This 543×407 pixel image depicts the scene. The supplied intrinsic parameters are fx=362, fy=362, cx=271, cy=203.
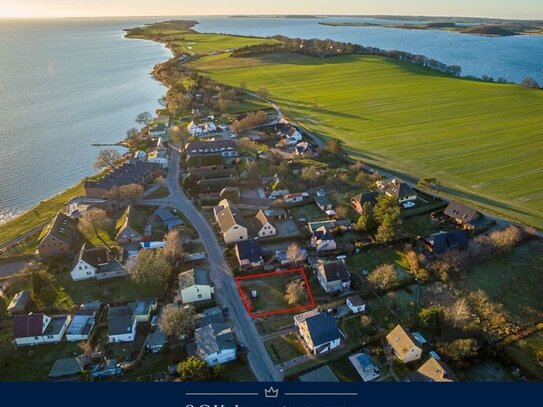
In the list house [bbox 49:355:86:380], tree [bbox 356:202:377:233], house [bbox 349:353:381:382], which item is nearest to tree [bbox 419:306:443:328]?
house [bbox 349:353:381:382]

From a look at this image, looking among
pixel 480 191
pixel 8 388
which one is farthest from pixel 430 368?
pixel 480 191

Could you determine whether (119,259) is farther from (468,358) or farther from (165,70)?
(165,70)

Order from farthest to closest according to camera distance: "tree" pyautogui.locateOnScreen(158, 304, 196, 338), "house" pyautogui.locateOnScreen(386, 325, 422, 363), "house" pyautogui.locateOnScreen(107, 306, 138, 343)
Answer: "house" pyautogui.locateOnScreen(107, 306, 138, 343)
"tree" pyautogui.locateOnScreen(158, 304, 196, 338)
"house" pyautogui.locateOnScreen(386, 325, 422, 363)

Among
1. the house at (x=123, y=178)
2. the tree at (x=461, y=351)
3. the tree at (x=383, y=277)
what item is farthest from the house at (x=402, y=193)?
the house at (x=123, y=178)

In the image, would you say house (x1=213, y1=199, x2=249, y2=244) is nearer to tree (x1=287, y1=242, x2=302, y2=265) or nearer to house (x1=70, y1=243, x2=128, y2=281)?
tree (x1=287, y1=242, x2=302, y2=265)

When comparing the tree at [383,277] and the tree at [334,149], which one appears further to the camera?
the tree at [334,149]

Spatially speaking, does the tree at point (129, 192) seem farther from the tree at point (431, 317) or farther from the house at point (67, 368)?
the tree at point (431, 317)
